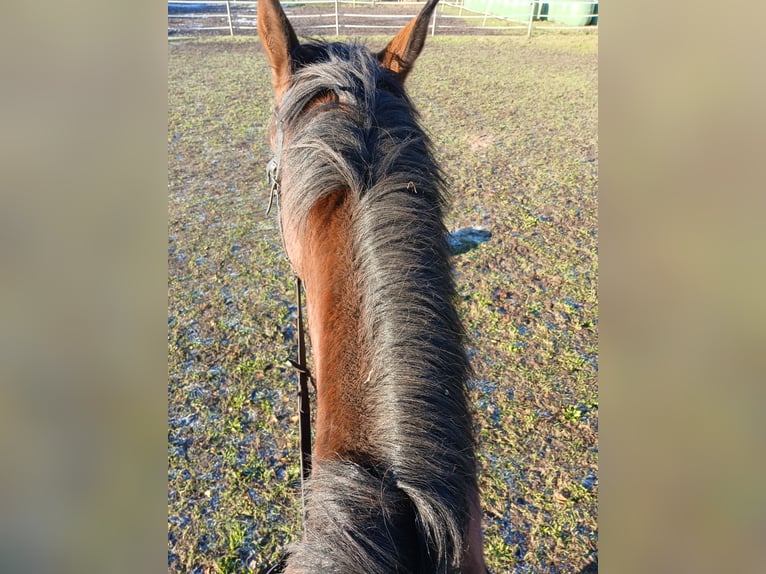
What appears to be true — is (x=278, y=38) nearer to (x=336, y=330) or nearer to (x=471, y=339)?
(x=336, y=330)

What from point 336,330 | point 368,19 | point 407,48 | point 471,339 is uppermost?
point 368,19

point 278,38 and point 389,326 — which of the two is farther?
point 278,38

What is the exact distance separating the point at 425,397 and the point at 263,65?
14089 millimetres

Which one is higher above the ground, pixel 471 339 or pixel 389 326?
pixel 389 326

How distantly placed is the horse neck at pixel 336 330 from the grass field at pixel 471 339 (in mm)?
482

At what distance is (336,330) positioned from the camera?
125cm

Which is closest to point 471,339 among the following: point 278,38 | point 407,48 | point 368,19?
point 407,48

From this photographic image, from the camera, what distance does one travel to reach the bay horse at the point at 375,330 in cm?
96

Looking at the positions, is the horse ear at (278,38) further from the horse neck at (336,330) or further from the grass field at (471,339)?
the grass field at (471,339)

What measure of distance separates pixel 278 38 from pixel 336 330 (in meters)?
1.21
